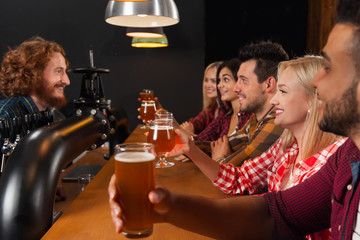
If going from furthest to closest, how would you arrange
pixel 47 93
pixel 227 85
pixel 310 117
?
pixel 227 85, pixel 47 93, pixel 310 117

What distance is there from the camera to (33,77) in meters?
2.78

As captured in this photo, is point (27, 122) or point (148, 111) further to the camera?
point (148, 111)

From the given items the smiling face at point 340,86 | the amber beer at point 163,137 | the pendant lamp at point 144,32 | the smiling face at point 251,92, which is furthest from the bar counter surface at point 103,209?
the pendant lamp at point 144,32

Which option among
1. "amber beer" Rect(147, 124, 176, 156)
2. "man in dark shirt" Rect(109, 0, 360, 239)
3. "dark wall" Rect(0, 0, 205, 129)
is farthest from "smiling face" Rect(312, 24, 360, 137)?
"dark wall" Rect(0, 0, 205, 129)

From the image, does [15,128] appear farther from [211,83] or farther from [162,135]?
[211,83]

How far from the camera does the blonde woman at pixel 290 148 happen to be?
1383 mm

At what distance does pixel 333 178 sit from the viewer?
1.08 metres

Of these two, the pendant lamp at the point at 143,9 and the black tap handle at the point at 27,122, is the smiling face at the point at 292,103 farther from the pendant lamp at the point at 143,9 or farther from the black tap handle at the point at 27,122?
the black tap handle at the point at 27,122

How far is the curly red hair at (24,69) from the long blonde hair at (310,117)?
6.95ft

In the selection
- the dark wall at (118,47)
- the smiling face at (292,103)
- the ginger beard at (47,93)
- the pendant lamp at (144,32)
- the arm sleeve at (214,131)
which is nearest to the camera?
the smiling face at (292,103)

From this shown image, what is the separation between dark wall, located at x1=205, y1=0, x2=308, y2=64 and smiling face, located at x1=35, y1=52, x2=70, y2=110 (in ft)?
10.3

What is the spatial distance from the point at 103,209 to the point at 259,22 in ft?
15.4

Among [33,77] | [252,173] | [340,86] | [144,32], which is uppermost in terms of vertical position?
[144,32]

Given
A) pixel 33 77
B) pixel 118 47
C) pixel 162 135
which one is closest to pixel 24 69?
pixel 33 77
